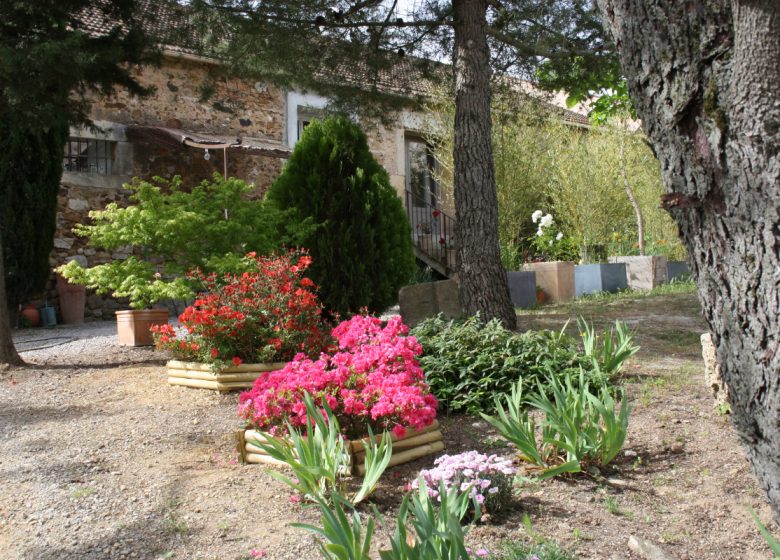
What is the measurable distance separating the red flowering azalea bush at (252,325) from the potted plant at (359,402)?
1430mm

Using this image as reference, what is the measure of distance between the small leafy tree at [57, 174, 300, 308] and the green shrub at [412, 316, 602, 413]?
217 centimetres

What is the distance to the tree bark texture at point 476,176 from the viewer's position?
20.1ft

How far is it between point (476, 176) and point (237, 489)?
3.88 metres

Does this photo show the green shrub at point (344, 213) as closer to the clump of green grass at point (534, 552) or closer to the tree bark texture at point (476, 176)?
the tree bark texture at point (476, 176)

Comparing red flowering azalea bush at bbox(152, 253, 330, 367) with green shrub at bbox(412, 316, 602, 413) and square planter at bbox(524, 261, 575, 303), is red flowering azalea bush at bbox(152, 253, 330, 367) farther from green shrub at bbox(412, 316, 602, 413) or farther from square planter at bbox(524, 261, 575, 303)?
square planter at bbox(524, 261, 575, 303)

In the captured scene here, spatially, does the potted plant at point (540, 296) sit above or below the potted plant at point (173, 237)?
below

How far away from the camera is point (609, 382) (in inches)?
165

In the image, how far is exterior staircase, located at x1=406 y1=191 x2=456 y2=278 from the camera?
12656 millimetres

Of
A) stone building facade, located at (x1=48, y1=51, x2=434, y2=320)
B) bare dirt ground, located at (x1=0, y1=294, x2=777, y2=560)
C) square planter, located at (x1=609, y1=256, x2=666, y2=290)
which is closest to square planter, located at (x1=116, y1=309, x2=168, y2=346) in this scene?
bare dirt ground, located at (x1=0, y1=294, x2=777, y2=560)

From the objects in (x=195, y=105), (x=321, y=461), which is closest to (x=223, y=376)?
(x=321, y=461)

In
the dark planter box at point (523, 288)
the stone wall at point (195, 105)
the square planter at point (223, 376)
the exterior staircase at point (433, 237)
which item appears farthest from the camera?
the exterior staircase at point (433, 237)

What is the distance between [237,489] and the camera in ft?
9.82

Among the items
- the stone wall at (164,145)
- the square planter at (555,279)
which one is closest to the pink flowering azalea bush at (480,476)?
the square planter at (555,279)

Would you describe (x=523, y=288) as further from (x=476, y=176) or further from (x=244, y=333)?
(x=244, y=333)
